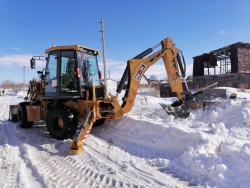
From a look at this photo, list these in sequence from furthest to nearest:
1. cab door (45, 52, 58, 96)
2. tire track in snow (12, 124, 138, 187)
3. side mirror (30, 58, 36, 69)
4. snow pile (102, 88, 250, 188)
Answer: side mirror (30, 58, 36, 69) < cab door (45, 52, 58, 96) < tire track in snow (12, 124, 138, 187) < snow pile (102, 88, 250, 188)

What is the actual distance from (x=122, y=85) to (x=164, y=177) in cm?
333

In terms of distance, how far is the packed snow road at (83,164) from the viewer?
11.8ft

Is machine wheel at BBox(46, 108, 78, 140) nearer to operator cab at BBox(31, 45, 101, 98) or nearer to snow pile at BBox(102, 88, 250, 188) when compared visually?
operator cab at BBox(31, 45, 101, 98)

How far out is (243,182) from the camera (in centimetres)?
328

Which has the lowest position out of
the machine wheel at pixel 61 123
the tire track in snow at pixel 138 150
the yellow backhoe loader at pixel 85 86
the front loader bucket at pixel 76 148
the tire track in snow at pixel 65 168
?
the tire track in snow at pixel 65 168

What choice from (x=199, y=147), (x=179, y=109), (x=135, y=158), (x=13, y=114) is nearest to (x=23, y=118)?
(x=13, y=114)

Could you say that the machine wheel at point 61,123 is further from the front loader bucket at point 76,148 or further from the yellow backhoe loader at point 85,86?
Result: the front loader bucket at point 76,148

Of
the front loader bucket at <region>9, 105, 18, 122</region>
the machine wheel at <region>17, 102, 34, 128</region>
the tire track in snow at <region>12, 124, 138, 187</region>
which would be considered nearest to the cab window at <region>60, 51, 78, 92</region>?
the tire track in snow at <region>12, 124, 138, 187</region>

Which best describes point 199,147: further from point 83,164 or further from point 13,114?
point 13,114

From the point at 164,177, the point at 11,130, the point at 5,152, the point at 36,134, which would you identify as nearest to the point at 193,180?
the point at 164,177

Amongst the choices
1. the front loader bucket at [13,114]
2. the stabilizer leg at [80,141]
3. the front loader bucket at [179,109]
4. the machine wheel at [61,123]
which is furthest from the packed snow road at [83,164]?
the front loader bucket at [13,114]

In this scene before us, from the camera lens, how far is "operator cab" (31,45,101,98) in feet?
21.0

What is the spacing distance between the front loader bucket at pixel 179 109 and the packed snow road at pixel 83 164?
1905 millimetres

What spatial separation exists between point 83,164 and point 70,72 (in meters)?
3.03
